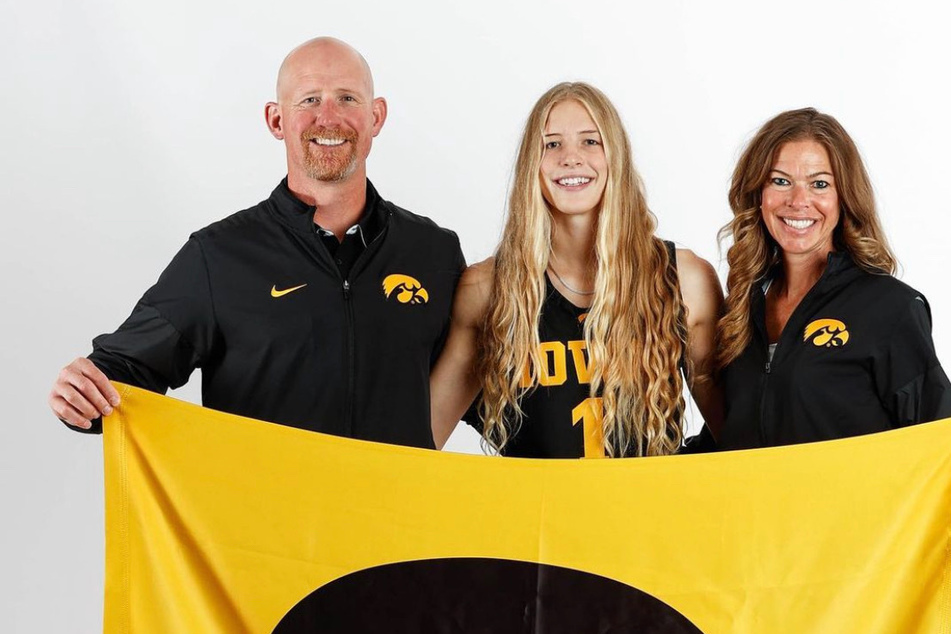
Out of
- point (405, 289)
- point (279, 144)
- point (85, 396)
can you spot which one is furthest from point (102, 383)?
point (279, 144)

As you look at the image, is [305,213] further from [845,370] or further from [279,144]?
[279,144]

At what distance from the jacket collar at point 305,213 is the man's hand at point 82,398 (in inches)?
34.8

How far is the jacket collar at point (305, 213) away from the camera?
3703mm

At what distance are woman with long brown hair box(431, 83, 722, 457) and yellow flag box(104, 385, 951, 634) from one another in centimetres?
64

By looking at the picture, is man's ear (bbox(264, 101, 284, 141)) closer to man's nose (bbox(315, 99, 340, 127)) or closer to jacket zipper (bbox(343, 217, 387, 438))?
man's nose (bbox(315, 99, 340, 127))

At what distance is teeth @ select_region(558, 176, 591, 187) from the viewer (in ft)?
12.2

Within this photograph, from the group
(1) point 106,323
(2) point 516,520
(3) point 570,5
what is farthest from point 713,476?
(3) point 570,5

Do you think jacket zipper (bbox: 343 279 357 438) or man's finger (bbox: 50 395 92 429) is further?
jacket zipper (bbox: 343 279 357 438)

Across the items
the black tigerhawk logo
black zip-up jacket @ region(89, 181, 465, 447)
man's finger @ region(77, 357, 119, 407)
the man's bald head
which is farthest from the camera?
the man's bald head

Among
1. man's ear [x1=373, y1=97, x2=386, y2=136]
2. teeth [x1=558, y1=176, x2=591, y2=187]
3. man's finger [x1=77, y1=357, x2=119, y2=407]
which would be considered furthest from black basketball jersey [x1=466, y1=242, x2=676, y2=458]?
man's finger [x1=77, y1=357, x2=119, y2=407]

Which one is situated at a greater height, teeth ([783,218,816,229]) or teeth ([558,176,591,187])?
teeth ([558,176,591,187])

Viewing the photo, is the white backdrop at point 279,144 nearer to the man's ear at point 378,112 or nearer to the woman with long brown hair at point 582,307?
the man's ear at point 378,112

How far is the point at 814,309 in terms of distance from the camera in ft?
11.8

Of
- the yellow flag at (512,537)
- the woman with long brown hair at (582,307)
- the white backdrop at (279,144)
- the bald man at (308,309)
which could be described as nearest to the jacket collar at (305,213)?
the bald man at (308,309)
